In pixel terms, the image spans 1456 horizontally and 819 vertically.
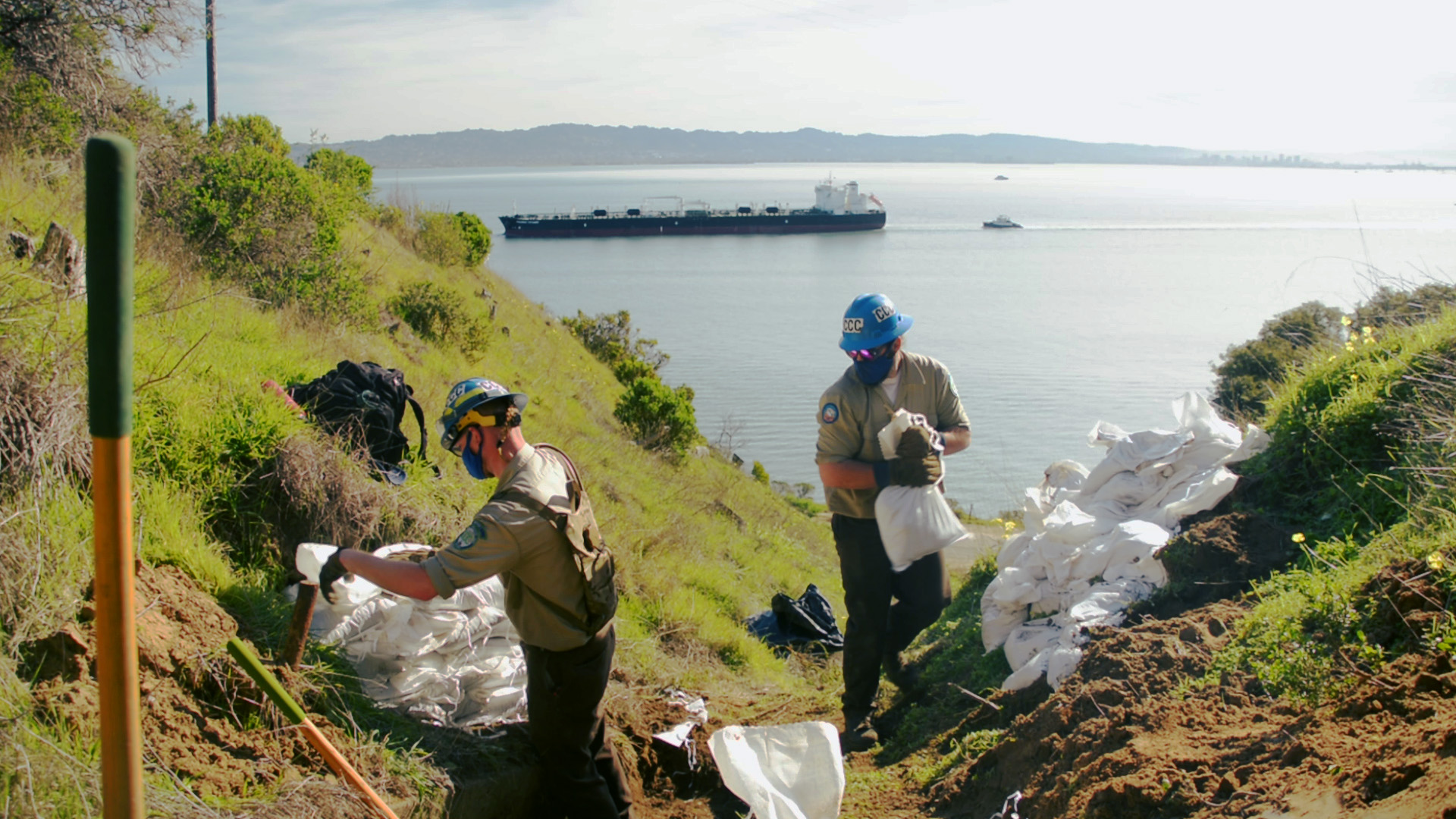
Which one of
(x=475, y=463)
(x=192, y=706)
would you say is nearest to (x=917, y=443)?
(x=475, y=463)

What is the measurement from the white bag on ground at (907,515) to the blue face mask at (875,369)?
25cm

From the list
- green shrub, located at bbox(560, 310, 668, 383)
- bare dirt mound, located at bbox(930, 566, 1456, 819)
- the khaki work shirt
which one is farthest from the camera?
green shrub, located at bbox(560, 310, 668, 383)

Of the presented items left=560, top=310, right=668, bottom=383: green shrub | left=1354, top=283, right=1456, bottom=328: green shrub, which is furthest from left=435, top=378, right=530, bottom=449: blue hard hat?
left=560, top=310, right=668, bottom=383: green shrub

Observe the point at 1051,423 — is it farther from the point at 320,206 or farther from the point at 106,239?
the point at 106,239

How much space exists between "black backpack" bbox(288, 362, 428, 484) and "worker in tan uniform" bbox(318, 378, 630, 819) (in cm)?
210

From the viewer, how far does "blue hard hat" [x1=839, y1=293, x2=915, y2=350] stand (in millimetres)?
4934

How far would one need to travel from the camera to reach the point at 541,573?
3471 millimetres

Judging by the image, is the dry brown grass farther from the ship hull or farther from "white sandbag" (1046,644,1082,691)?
the ship hull

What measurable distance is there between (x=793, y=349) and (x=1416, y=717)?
116ft

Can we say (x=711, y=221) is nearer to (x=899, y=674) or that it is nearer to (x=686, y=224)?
(x=686, y=224)

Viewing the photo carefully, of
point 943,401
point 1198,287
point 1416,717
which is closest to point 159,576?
point 943,401

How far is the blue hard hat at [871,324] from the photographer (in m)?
4.93

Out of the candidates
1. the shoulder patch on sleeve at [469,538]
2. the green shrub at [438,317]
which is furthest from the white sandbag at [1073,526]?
the green shrub at [438,317]

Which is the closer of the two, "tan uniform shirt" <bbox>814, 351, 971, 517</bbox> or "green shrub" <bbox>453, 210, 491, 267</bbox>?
"tan uniform shirt" <bbox>814, 351, 971, 517</bbox>
